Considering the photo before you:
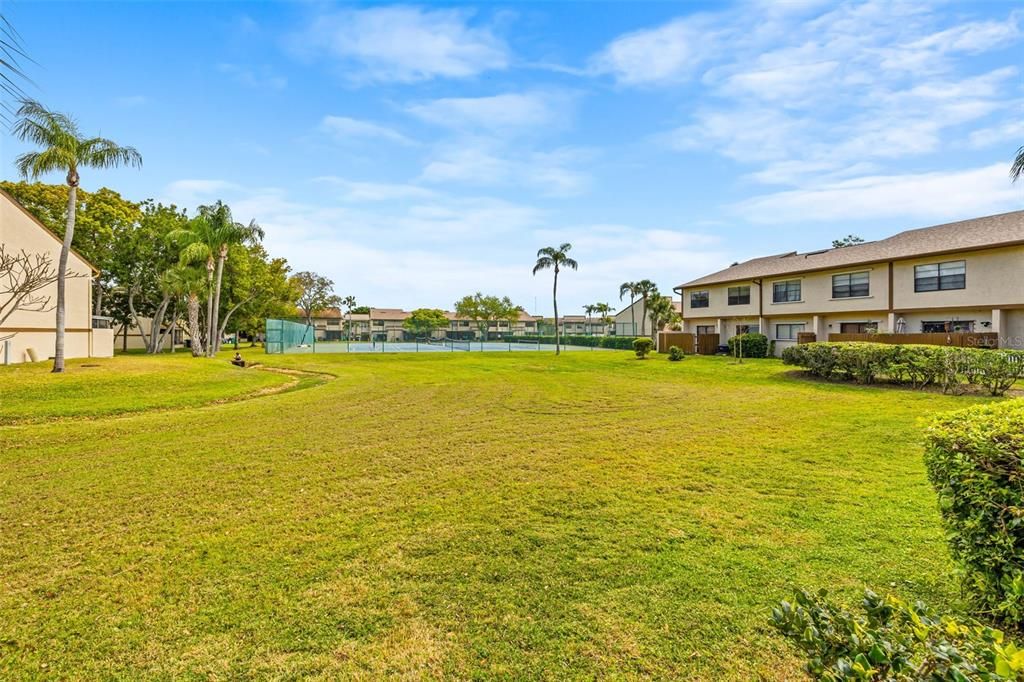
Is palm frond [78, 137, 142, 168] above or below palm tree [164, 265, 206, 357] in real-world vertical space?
above

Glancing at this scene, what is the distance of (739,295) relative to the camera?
29.6 metres

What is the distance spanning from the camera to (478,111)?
13.8 m

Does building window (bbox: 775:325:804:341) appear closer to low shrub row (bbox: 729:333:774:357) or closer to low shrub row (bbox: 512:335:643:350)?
low shrub row (bbox: 729:333:774:357)

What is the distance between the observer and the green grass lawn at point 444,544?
2.40m

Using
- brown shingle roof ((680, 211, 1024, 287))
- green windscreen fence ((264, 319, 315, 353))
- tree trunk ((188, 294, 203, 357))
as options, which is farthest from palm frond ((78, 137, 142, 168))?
brown shingle roof ((680, 211, 1024, 287))

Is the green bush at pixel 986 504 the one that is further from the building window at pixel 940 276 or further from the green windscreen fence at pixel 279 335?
the green windscreen fence at pixel 279 335

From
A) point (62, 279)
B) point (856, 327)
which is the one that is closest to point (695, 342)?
point (856, 327)

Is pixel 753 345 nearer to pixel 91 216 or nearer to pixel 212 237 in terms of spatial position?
pixel 212 237

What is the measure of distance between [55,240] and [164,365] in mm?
9056

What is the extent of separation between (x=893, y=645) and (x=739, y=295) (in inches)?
1247

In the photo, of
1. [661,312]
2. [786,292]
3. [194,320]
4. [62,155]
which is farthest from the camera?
[661,312]

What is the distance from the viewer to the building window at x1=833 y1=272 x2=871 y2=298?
23078 mm

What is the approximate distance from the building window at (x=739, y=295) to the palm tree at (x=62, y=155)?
31.0 m

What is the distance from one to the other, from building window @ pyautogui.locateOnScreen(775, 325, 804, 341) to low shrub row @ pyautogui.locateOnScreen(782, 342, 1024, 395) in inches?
528
